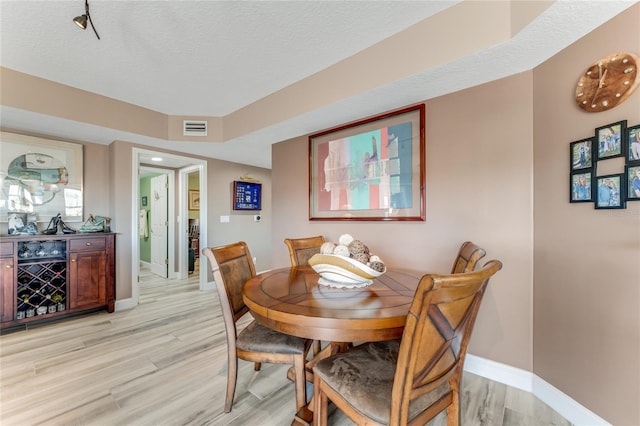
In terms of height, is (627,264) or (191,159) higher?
(191,159)

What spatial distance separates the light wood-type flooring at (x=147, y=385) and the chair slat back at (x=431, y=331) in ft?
2.80

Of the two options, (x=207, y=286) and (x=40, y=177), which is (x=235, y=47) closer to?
(x=40, y=177)

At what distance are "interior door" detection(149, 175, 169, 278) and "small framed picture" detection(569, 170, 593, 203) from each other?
547 centimetres

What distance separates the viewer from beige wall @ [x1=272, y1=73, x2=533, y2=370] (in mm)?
1756

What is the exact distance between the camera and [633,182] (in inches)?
48.1

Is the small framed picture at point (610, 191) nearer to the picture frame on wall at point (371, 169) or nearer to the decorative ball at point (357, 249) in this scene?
the picture frame on wall at point (371, 169)

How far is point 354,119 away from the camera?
2605mm

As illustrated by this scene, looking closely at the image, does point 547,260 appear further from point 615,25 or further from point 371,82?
point 371,82

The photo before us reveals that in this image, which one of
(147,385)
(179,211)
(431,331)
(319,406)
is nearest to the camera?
(431,331)

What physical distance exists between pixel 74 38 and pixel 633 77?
343 cm

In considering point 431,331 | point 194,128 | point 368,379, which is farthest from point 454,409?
point 194,128

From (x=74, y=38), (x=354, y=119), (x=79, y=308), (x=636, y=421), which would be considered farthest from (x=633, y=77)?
(x=79, y=308)

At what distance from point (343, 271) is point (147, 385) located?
64.6 inches

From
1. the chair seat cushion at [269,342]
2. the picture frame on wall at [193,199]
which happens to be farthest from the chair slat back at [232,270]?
the picture frame on wall at [193,199]
